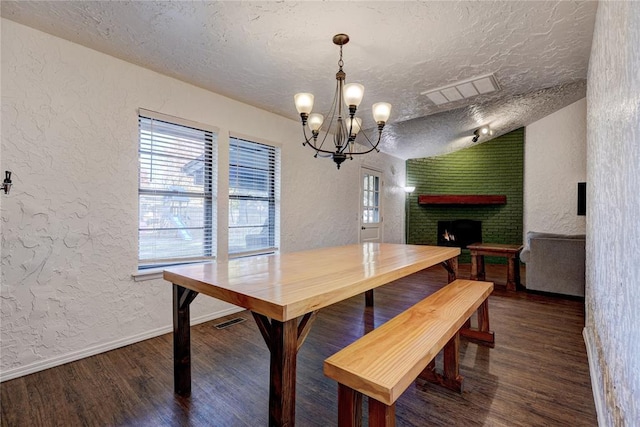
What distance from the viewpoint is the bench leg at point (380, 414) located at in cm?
110

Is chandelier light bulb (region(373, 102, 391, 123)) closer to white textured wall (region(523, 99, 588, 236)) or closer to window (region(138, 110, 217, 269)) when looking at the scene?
window (region(138, 110, 217, 269))

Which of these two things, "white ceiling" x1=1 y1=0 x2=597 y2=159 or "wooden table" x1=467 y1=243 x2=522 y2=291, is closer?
"white ceiling" x1=1 y1=0 x2=597 y2=159

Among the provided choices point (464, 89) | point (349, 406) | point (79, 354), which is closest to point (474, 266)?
point (464, 89)

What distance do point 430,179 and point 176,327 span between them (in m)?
6.53

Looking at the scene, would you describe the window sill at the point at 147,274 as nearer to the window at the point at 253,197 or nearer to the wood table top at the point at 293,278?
the window at the point at 253,197

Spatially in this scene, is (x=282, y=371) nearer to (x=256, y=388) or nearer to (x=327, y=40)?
(x=256, y=388)

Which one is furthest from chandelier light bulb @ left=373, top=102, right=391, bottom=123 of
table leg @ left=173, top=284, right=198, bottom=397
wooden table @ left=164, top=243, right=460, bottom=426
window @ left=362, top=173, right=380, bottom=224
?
window @ left=362, top=173, right=380, bottom=224

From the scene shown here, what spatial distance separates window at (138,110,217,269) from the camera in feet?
8.62

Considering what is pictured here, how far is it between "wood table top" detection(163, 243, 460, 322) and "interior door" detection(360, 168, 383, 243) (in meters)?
3.03

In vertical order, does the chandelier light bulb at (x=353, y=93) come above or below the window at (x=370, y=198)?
above

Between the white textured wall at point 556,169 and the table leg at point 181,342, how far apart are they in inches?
260

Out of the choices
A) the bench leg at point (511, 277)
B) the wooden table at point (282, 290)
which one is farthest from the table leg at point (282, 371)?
the bench leg at point (511, 277)

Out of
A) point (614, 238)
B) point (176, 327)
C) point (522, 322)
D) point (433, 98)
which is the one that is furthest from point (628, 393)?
point (433, 98)

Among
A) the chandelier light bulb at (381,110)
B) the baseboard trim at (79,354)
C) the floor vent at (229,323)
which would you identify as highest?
the chandelier light bulb at (381,110)
